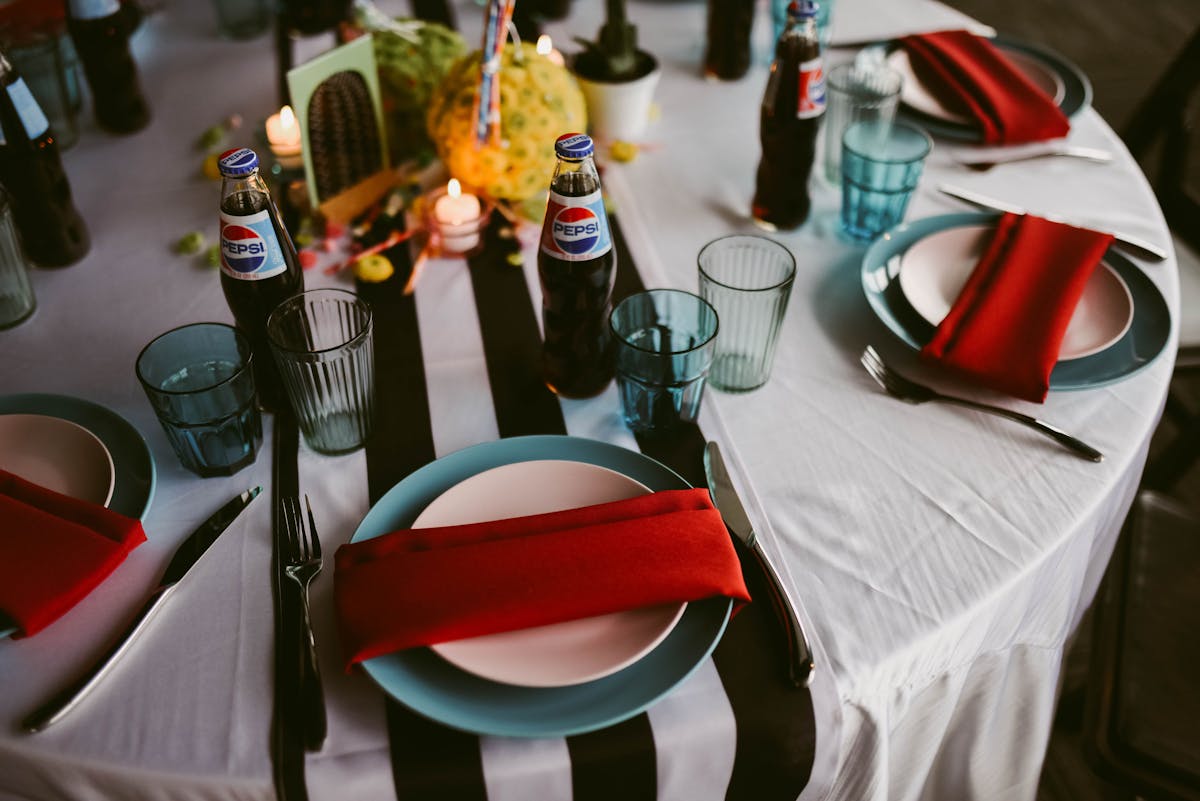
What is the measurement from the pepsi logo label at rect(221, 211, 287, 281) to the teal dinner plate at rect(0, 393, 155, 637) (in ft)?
0.59

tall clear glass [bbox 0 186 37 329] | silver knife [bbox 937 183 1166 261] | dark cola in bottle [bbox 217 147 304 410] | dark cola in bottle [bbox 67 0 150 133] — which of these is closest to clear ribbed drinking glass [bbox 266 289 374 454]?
dark cola in bottle [bbox 217 147 304 410]

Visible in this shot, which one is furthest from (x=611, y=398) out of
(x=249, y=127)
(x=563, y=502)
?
(x=249, y=127)

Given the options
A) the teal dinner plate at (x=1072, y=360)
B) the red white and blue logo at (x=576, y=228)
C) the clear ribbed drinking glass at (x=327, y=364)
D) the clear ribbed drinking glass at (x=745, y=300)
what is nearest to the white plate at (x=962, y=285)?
the teal dinner plate at (x=1072, y=360)

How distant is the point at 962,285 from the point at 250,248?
2.48ft

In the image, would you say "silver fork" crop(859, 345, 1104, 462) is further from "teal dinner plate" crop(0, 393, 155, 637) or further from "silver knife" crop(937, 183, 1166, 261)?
"teal dinner plate" crop(0, 393, 155, 637)

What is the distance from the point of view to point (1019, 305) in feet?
3.21

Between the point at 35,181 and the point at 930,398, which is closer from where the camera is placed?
the point at 930,398

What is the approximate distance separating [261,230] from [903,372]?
2.13ft

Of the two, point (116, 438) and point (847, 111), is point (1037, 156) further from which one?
point (116, 438)

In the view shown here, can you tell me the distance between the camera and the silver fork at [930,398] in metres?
0.87

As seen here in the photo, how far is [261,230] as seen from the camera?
0.84m

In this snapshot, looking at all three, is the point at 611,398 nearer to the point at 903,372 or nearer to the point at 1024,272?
the point at 903,372

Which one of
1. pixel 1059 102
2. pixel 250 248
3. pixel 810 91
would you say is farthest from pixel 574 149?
pixel 1059 102

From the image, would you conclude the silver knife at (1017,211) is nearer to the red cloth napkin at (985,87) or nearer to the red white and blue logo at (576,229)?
the red cloth napkin at (985,87)
